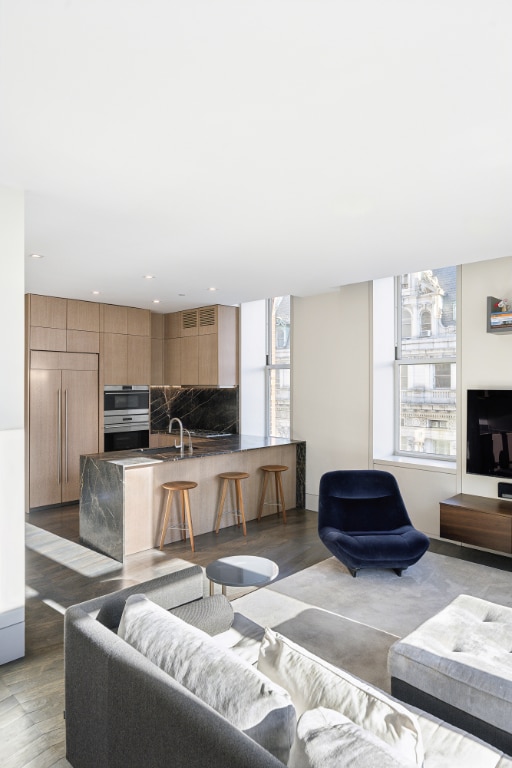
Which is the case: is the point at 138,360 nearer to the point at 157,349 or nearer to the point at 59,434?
the point at 157,349

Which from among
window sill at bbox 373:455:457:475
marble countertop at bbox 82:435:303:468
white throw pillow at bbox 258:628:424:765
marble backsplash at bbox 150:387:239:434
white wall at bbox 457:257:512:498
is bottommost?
white throw pillow at bbox 258:628:424:765

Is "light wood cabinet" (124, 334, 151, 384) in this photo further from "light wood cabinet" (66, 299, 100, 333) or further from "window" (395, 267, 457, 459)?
"window" (395, 267, 457, 459)

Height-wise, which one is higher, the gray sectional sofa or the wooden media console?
the gray sectional sofa

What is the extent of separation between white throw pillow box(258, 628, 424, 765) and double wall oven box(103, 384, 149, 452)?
17.3 feet

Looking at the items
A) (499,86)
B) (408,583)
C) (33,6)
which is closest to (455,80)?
(499,86)

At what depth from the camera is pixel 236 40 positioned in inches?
60.8

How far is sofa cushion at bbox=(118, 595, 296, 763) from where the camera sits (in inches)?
50.0

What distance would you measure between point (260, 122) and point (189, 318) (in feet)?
17.2

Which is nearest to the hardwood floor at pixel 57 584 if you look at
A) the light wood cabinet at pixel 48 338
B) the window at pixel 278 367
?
the window at pixel 278 367

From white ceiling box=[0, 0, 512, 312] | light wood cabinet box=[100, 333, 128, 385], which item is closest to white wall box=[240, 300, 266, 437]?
light wood cabinet box=[100, 333, 128, 385]

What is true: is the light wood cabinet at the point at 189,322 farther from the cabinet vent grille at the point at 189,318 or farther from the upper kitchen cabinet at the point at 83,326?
the upper kitchen cabinet at the point at 83,326

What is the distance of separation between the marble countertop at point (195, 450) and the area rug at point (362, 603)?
160cm

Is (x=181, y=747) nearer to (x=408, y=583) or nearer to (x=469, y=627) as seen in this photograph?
(x=469, y=627)

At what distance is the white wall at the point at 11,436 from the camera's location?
8.66 ft
